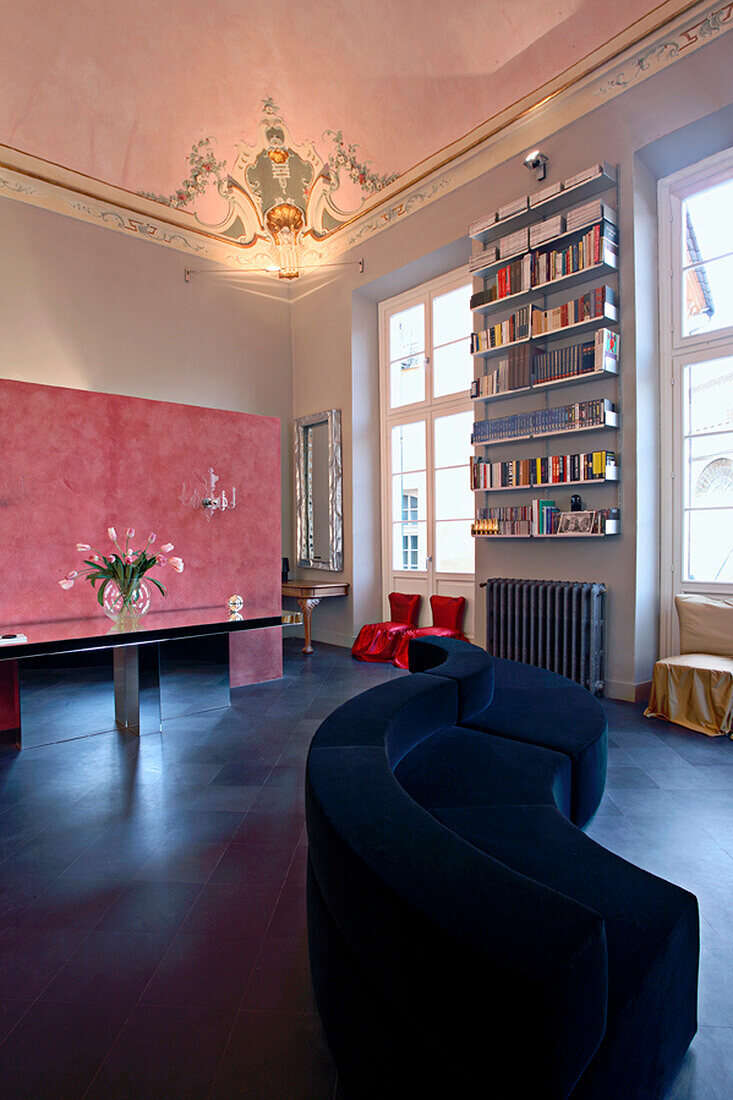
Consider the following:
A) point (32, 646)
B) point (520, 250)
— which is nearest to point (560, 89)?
point (520, 250)

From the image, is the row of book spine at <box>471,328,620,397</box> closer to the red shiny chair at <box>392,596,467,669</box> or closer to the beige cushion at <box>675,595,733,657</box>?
the beige cushion at <box>675,595,733,657</box>

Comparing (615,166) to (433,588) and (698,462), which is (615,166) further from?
(433,588)

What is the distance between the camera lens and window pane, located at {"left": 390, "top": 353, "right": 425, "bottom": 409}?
6477 millimetres

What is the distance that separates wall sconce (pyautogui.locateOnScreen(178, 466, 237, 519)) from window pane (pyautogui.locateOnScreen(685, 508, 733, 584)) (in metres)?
3.57

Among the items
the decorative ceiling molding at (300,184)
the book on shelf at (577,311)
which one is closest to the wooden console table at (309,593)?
the book on shelf at (577,311)

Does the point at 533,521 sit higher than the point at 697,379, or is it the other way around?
the point at 697,379

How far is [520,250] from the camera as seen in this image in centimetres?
466

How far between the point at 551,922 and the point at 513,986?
14 centimetres

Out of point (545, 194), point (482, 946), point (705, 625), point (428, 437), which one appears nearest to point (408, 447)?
point (428, 437)

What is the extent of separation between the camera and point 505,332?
4.82 m

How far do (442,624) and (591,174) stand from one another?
393cm

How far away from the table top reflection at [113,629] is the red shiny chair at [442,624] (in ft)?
5.86

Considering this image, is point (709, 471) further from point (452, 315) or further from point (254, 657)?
point (254, 657)

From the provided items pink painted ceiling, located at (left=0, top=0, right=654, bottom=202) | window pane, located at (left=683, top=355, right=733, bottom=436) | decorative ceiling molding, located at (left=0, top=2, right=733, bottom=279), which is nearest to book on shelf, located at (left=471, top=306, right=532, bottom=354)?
window pane, located at (left=683, top=355, right=733, bottom=436)
